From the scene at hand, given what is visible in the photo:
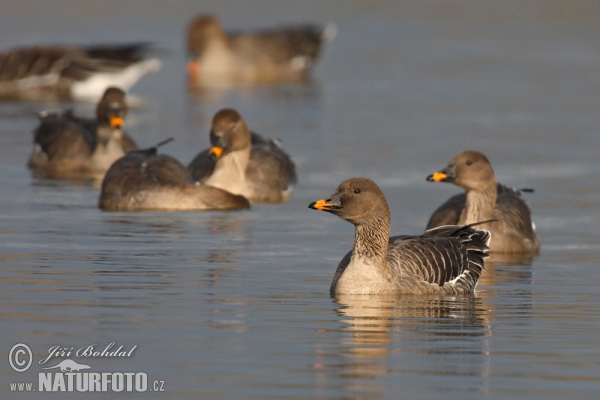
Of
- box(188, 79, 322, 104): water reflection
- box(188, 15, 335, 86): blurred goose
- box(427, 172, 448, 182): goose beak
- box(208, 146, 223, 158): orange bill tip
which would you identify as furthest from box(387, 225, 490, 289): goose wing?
box(188, 15, 335, 86): blurred goose

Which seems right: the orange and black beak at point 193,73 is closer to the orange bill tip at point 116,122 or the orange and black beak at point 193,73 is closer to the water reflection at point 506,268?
the orange bill tip at point 116,122

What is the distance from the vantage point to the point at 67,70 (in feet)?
98.8

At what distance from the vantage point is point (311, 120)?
87.7 ft

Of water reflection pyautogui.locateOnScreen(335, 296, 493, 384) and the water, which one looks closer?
the water

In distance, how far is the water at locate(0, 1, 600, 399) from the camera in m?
8.94

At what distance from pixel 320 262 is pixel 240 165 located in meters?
5.40

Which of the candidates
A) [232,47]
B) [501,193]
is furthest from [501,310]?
[232,47]

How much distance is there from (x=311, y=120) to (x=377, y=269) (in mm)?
15381

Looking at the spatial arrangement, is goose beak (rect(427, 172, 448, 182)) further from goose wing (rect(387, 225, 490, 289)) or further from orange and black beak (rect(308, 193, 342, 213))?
orange and black beak (rect(308, 193, 342, 213))

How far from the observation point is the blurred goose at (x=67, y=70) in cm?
2980

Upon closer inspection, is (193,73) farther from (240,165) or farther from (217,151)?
(217,151)

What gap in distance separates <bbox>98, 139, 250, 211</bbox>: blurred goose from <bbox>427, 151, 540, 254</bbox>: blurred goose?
3449 millimetres

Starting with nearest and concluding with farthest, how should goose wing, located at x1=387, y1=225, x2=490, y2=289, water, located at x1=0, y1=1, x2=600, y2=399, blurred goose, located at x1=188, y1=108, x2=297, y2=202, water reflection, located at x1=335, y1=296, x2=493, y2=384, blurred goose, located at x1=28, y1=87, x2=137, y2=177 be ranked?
water, located at x1=0, y1=1, x2=600, y2=399 → water reflection, located at x1=335, y1=296, x2=493, y2=384 → goose wing, located at x1=387, y1=225, x2=490, y2=289 → blurred goose, located at x1=188, y1=108, x2=297, y2=202 → blurred goose, located at x1=28, y1=87, x2=137, y2=177

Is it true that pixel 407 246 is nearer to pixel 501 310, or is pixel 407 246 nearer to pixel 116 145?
pixel 501 310
